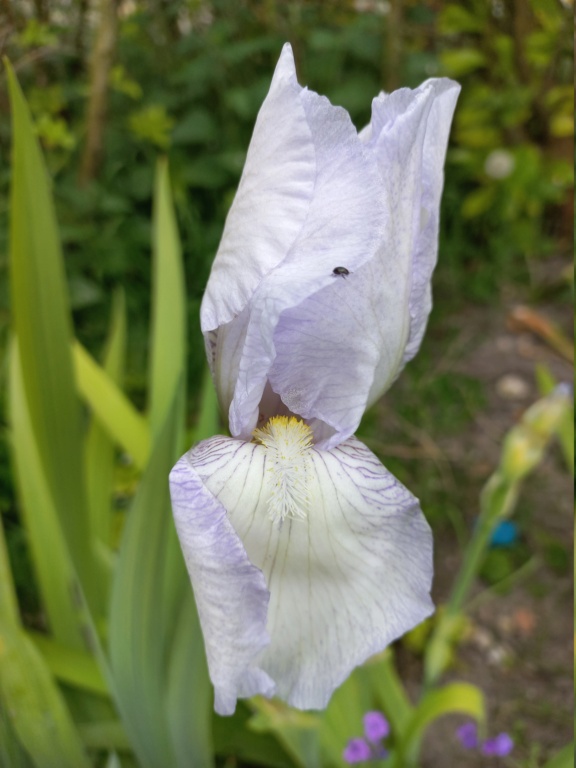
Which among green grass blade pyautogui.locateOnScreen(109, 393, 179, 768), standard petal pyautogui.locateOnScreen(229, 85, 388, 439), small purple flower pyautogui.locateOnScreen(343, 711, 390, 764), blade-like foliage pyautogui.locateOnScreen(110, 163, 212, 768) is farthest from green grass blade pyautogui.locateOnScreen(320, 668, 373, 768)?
standard petal pyautogui.locateOnScreen(229, 85, 388, 439)

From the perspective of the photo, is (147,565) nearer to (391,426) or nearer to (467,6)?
(391,426)

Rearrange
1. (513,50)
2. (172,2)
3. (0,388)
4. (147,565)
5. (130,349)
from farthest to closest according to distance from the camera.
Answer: (513,50)
(172,2)
(130,349)
(0,388)
(147,565)

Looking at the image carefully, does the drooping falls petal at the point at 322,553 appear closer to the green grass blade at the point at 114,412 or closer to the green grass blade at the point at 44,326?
the green grass blade at the point at 44,326

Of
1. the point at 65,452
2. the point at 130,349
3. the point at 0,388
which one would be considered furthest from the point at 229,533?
the point at 130,349

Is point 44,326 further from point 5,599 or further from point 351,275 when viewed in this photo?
point 351,275

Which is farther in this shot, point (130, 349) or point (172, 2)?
point (172, 2)

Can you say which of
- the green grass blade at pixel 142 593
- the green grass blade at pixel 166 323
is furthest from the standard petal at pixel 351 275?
the green grass blade at pixel 166 323

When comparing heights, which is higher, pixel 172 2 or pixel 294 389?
pixel 172 2
